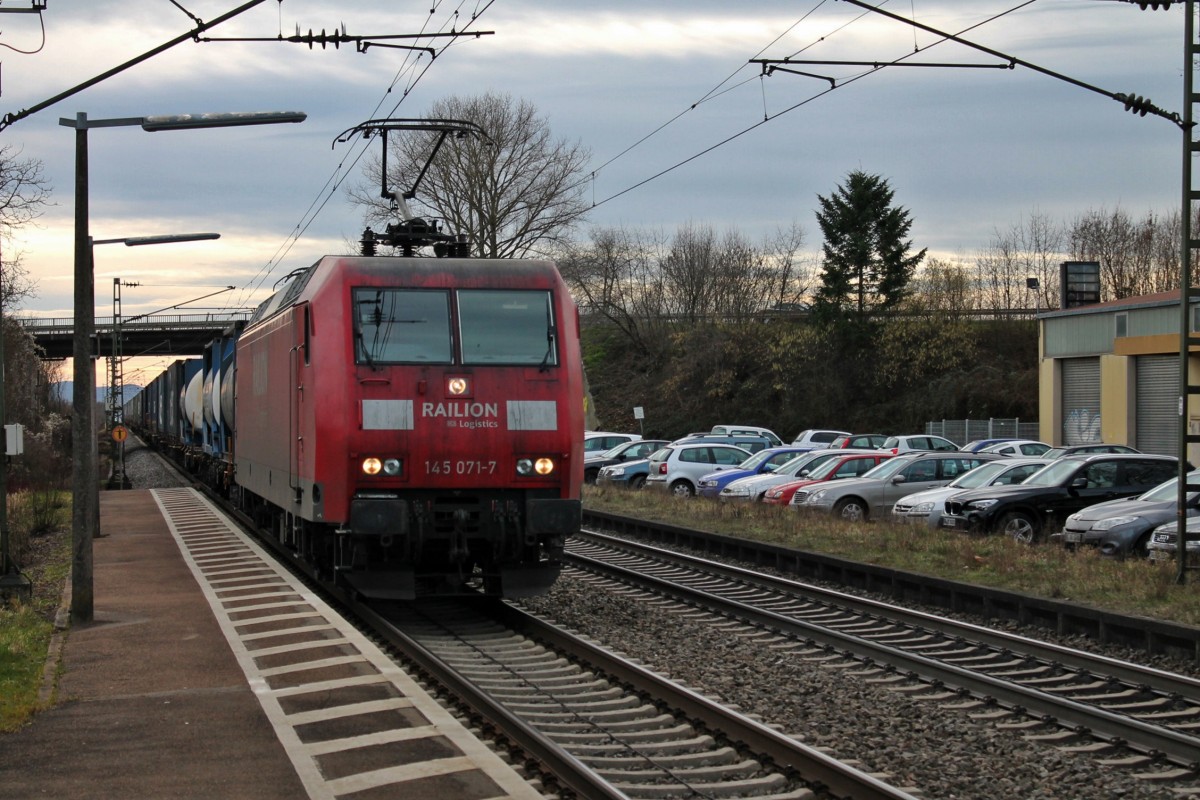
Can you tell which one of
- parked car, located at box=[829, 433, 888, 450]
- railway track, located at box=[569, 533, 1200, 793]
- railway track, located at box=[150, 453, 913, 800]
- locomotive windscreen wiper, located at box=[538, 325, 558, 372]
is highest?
locomotive windscreen wiper, located at box=[538, 325, 558, 372]

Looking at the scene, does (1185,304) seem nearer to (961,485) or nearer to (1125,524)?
(1125,524)

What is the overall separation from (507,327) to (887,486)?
44.0 feet

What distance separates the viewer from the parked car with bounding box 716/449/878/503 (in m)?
28.8

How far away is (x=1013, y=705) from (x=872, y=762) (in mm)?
2156

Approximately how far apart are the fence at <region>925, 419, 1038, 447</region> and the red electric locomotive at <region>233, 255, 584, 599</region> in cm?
4331

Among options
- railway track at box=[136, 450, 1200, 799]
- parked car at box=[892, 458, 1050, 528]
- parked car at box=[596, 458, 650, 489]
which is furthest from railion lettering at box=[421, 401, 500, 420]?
parked car at box=[596, 458, 650, 489]

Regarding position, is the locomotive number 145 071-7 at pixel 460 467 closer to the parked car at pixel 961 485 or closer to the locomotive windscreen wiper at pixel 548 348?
the locomotive windscreen wiper at pixel 548 348

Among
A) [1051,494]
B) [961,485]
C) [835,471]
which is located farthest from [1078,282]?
[1051,494]

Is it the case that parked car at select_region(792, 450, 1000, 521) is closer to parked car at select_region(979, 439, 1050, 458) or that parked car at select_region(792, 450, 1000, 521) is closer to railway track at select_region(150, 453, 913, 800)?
railway track at select_region(150, 453, 913, 800)

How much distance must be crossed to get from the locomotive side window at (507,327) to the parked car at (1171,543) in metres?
7.89

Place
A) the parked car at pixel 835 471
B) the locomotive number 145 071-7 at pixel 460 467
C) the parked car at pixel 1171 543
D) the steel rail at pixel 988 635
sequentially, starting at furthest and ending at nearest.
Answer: the parked car at pixel 835 471 → the parked car at pixel 1171 543 → the locomotive number 145 071-7 at pixel 460 467 → the steel rail at pixel 988 635

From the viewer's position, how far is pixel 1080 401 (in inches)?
1810

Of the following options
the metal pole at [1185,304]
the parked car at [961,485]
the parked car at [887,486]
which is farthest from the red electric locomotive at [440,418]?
the parked car at [887,486]

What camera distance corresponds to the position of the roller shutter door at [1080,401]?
147ft
